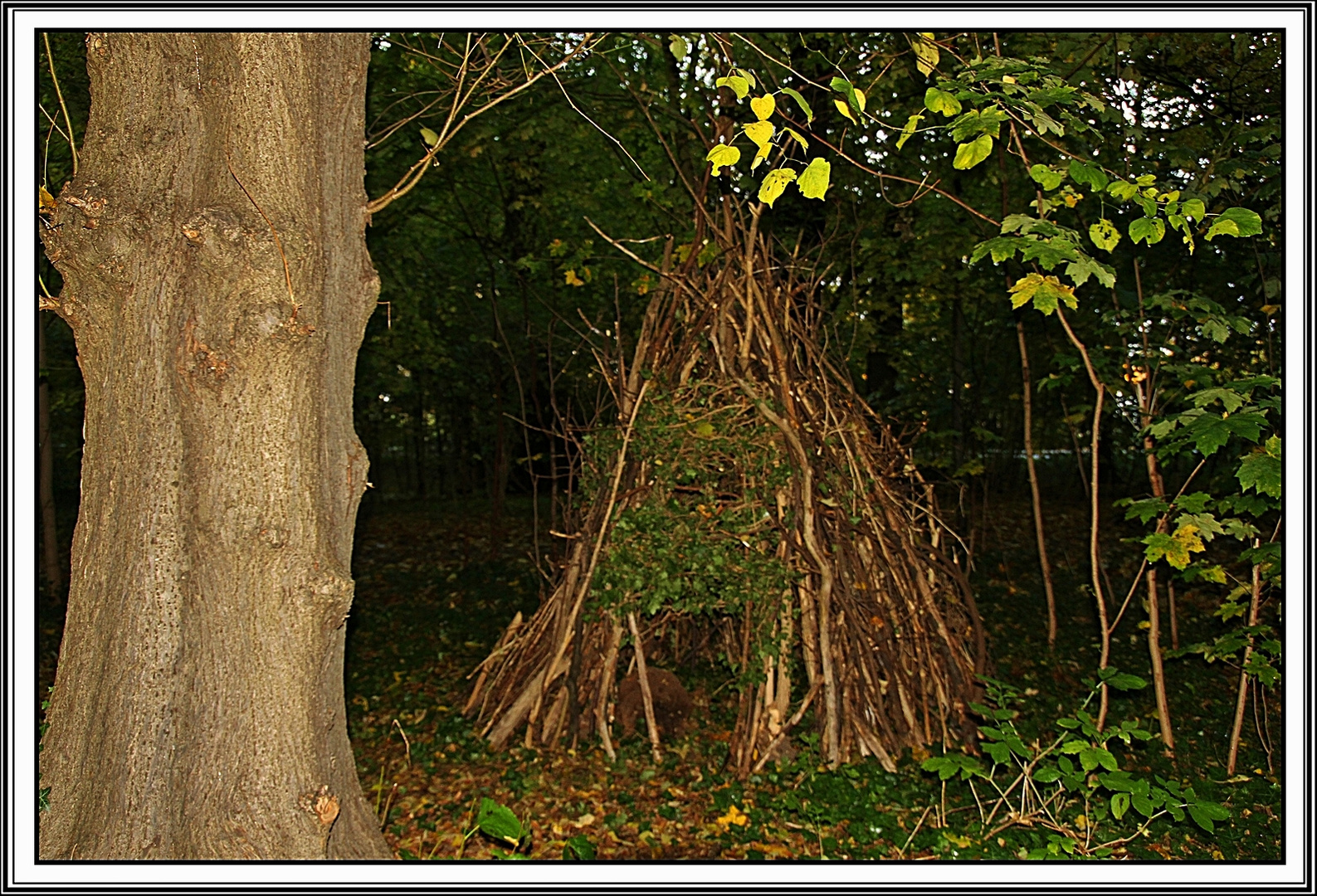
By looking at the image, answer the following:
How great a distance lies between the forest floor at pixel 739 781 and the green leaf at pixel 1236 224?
2102 mm

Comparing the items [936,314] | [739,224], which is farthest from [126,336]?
[936,314]

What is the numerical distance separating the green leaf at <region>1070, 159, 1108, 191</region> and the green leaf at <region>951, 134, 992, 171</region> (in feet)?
1.21

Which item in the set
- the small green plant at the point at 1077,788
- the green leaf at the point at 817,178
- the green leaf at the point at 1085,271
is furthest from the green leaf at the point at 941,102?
the small green plant at the point at 1077,788

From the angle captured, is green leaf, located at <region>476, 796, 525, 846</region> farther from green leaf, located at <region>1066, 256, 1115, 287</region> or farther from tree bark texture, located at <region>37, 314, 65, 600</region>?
tree bark texture, located at <region>37, 314, 65, 600</region>

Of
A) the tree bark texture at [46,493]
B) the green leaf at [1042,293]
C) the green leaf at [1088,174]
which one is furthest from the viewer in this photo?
the tree bark texture at [46,493]

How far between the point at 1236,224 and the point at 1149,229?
0.24m

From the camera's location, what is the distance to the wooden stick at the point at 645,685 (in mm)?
4660

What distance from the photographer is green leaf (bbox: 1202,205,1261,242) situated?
101 inches

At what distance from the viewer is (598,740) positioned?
4.71 metres

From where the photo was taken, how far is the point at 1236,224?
8.53 ft

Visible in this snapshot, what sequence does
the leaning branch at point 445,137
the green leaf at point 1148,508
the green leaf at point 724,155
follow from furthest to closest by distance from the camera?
the green leaf at point 1148,508
the leaning branch at point 445,137
the green leaf at point 724,155

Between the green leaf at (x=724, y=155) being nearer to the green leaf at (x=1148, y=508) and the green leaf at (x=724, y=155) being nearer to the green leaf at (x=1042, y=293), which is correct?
the green leaf at (x=1042, y=293)

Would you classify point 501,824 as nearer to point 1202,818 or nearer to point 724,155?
point 724,155

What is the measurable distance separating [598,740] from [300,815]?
8.67 feet
